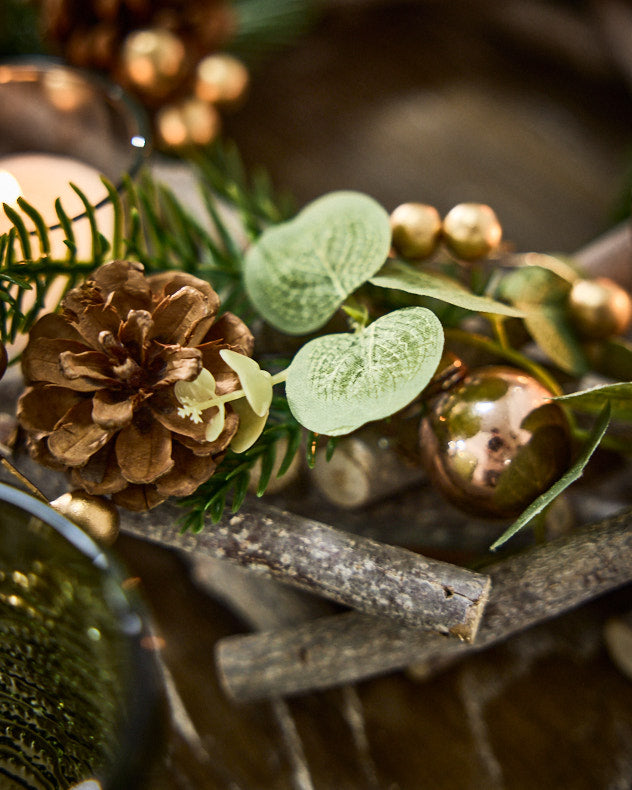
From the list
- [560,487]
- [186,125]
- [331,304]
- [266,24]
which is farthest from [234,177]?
[560,487]

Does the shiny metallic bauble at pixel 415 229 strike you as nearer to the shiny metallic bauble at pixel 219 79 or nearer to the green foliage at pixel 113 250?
the green foliage at pixel 113 250

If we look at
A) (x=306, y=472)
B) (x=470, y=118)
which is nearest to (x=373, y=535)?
(x=306, y=472)

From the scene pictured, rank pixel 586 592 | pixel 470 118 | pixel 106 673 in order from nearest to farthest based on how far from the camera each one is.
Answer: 1. pixel 106 673
2. pixel 586 592
3. pixel 470 118

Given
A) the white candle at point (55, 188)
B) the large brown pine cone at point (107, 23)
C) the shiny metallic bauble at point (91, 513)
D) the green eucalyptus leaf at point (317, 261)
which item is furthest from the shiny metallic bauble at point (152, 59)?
the shiny metallic bauble at point (91, 513)

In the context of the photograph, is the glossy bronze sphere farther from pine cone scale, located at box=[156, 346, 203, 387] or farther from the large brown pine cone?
the large brown pine cone

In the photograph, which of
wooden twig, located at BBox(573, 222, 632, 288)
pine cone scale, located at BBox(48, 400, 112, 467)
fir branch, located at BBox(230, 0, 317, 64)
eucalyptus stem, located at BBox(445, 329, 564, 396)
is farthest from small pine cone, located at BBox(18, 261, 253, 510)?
fir branch, located at BBox(230, 0, 317, 64)

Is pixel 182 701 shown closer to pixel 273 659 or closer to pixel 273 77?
pixel 273 659

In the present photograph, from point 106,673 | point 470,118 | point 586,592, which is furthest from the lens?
point 470,118
